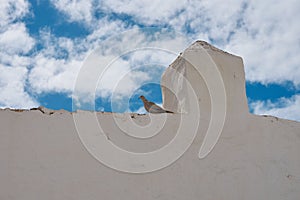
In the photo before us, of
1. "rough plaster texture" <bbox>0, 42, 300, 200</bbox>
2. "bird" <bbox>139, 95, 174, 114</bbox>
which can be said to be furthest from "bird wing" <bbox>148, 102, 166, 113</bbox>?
"rough plaster texture" <bbox>0, 42, 300, 200</bbox>

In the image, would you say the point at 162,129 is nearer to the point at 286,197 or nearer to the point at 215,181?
the point at 215,181

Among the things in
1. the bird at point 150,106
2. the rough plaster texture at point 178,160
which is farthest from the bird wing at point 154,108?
the rough plaster texture at point 178,160

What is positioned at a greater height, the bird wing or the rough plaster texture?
the bird wing

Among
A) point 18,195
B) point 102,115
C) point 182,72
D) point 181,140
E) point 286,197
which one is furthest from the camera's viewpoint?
point 182,72

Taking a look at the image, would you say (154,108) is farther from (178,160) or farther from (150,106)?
(178,160)

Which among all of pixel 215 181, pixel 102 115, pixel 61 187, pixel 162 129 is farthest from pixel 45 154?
pixel 215 181

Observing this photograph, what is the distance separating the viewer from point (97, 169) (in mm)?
3361

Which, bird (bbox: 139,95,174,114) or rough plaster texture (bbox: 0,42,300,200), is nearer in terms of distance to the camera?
rough plaster texture (bbox: 0,42,300,200)

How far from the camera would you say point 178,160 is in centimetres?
375

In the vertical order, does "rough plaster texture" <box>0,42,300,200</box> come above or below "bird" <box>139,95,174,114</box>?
below

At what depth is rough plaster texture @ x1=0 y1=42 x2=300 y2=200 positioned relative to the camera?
3164 millimetres

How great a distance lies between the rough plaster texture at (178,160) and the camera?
316cm

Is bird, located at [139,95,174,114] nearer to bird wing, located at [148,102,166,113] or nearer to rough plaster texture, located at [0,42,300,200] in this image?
bird wing, located at [148,102,166,113]

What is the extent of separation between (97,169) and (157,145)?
2.28 feet
